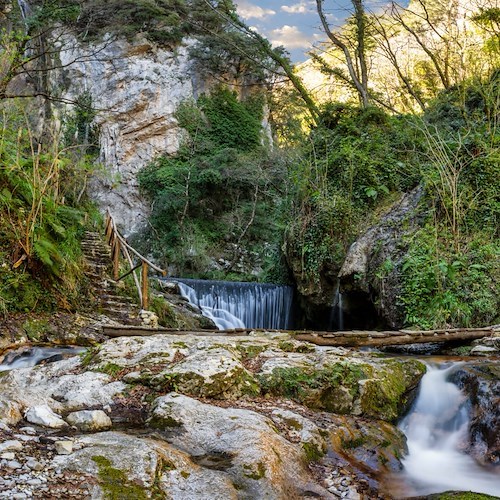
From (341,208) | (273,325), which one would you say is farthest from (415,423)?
(273,325)

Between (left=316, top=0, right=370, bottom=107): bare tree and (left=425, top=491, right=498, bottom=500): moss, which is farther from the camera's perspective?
(left=316, top=0, right=370, bottom=107): bare tree

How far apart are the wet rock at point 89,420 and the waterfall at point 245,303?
320 inches

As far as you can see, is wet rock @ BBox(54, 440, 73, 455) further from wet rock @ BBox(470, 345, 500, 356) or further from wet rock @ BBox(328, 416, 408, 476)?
wet rock @ BBox(470, 345, 500, 356)

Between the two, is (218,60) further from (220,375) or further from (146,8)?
(220,375)

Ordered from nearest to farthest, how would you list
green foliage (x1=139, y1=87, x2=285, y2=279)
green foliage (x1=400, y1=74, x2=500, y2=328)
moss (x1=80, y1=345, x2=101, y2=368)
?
moss (x1=80, y1=345, x2=101, y2=368) < green foliage (x1=400, y1=74, x2=500, y2=328) < green foliage (x1=139, y1=87, x2=285, y2=279)

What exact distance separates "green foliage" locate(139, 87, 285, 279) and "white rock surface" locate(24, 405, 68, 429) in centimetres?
1646

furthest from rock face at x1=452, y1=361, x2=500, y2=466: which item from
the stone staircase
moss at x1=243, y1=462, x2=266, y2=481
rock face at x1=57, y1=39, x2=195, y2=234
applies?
rock face at x1=57, y1=39, x2=195, y2=234

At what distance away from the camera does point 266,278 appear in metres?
13.6

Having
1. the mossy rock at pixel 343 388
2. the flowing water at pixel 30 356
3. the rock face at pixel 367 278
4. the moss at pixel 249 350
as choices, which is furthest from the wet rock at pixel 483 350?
the flowing water at pixel 30 356

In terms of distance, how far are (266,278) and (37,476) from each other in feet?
38.5

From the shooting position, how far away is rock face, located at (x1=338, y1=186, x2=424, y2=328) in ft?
24.3

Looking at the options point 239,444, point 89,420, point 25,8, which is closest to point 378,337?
point 239,444

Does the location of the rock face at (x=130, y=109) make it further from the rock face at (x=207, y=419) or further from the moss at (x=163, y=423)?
the moss at (x=163, y=423)

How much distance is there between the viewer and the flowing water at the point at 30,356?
4.92 metres
